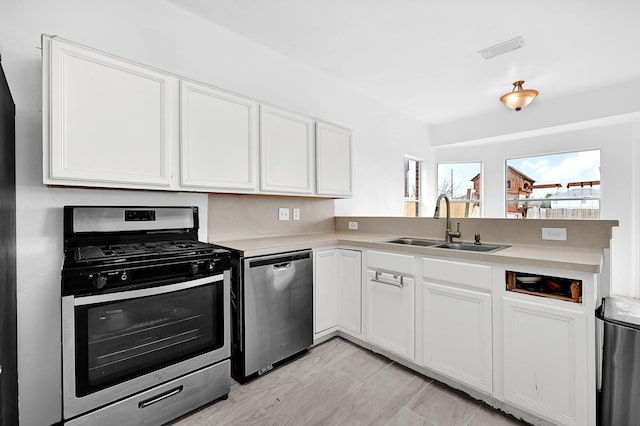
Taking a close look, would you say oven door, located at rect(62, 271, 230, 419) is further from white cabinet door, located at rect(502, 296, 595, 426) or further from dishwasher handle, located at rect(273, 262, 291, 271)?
white cabinet door, located at rect(502, 296, 595, 426)

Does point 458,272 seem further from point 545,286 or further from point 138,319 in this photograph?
point 138,319

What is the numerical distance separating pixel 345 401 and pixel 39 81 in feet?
8.46

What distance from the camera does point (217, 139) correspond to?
6.90 ft

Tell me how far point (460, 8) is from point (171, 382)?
3291 mm

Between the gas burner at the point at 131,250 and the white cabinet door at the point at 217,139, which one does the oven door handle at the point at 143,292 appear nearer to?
the gas burner at the point at 131,250

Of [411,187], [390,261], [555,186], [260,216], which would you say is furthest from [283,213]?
[555,186]

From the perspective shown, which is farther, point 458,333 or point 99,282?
point 458,333

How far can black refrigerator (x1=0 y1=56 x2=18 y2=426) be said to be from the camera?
3.59 feet

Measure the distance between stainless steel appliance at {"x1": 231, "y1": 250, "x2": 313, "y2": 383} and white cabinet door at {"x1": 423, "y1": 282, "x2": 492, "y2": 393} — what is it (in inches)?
35.7

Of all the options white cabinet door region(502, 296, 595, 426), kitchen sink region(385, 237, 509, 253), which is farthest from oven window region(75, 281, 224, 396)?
white cabinet door region(502, 296, 595, 426)

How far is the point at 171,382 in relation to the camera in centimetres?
164

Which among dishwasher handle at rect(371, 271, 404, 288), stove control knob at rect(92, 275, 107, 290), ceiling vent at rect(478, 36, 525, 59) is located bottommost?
dishwasher handle at rect(371, 271, 404, 288)

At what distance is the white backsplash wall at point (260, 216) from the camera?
246 cm

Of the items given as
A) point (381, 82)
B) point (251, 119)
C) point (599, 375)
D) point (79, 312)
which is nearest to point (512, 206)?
point (381, 82)
